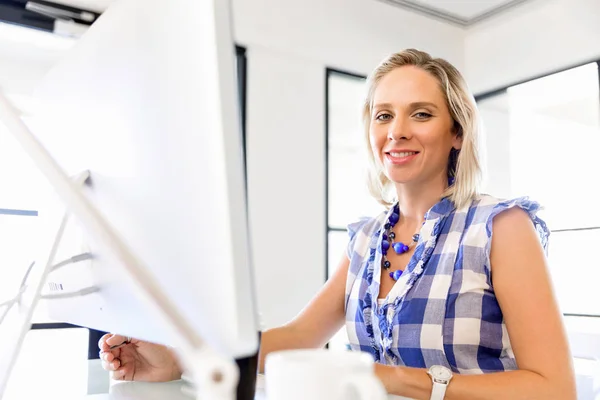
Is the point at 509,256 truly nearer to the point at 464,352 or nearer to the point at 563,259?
the point at 464,352

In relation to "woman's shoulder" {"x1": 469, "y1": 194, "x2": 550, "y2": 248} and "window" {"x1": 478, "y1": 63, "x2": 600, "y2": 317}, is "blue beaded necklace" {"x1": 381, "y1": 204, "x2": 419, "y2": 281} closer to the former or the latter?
"woman's shoulder" {"x1": 469, "y1": 194, "x2": 550, "y2": 248}

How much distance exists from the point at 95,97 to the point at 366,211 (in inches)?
127

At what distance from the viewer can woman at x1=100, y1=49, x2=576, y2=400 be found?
959mm

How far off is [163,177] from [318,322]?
93 centimetres

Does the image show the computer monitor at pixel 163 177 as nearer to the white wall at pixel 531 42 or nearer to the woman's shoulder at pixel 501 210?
the woman's shoulder at pixel 501 210

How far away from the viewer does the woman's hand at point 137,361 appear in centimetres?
93

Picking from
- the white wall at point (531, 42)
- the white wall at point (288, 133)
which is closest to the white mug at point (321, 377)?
the white wall at point (288, 133)

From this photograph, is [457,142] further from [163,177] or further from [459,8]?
[459,8]

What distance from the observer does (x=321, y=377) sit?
0.37 meters

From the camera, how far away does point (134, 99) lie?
55cm

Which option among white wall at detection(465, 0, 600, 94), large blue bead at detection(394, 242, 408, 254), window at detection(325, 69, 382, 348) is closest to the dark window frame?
window at detection(325, 69, 382, 348)

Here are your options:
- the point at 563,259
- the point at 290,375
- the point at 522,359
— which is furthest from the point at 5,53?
the point at 563,259

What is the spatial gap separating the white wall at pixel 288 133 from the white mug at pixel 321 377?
237 cm

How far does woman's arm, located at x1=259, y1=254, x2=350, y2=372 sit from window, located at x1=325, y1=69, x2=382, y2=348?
1.48m
